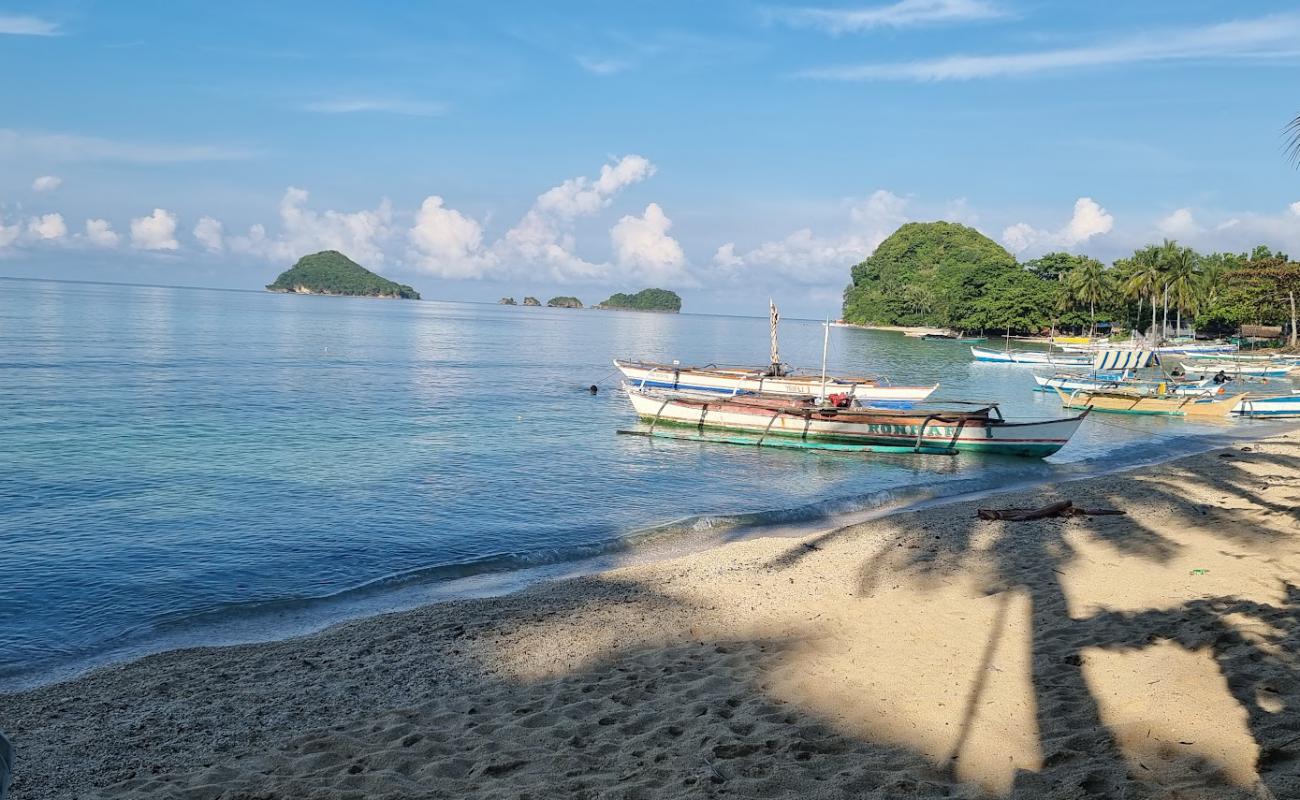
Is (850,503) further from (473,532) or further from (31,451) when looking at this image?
(31,451)

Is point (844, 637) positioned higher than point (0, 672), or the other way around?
point (844, 637)

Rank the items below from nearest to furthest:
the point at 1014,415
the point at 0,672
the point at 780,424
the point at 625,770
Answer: the point at 625,770 < the point at 0,672 < the point at 780,424 < the point at 1014,415

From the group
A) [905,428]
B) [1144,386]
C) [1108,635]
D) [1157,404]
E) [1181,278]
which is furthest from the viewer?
[1181,278]

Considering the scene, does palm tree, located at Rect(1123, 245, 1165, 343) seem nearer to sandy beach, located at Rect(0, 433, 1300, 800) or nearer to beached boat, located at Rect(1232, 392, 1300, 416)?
beached boat, located at Rect(1232, 392, 1300, 416)

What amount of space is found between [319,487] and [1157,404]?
33489mm

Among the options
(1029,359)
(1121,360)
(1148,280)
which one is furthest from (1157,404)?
(1148,280)

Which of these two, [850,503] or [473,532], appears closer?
[473,532]

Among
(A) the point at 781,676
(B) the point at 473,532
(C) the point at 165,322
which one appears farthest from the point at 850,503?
(C) the point at 165,322

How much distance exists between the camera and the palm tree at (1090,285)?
102188 mm

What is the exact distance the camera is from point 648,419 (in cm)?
3031

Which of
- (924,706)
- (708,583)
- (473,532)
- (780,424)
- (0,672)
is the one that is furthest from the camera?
(780,424)

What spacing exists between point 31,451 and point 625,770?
22.0 meters

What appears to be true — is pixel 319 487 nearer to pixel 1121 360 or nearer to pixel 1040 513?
pixel 1040 513

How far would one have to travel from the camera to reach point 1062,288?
110750mm
